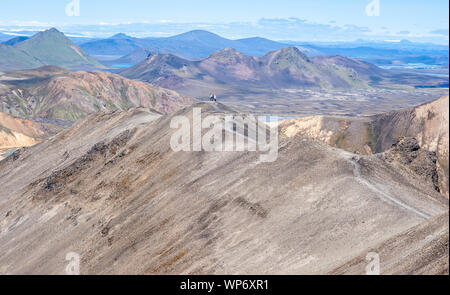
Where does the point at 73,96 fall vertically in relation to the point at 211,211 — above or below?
below

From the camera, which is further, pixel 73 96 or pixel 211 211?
pixel 73 96

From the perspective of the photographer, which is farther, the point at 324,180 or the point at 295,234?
the point at 324,180

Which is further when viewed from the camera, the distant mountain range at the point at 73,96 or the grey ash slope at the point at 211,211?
the distant mountain range at the point at 73,96

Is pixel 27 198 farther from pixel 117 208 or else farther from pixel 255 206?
pixel 255 206

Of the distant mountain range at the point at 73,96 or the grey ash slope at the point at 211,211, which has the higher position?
the grey ash slope at the point at 211,211

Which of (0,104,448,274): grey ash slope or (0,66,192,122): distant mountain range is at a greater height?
(0,104,448,274): grey ash slope

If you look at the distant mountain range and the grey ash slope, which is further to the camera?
the distant mountain range

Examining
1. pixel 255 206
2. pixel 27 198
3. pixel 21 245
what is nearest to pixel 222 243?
pixel 255 206

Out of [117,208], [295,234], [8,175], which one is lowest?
[8,175]
